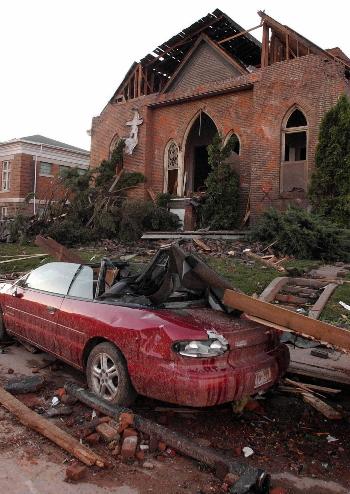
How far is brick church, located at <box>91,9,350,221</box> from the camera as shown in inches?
601

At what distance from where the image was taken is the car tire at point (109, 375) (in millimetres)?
4062

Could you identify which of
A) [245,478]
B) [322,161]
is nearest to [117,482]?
[245,478]

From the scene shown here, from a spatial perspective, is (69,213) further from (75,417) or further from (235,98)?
(75,417)

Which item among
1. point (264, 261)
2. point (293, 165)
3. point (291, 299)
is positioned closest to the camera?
point (291, 299)

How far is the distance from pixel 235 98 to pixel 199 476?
16.5 m

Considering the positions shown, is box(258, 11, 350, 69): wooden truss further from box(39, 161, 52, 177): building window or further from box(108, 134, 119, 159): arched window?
box(39, 161, 52, 177): building window

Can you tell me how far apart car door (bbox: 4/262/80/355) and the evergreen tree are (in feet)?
33.8

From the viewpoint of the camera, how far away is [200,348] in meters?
3.73

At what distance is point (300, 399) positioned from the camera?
15.5ft

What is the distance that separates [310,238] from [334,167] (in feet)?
9.62

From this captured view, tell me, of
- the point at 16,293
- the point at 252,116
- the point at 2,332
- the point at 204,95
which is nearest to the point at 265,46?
the point at 252,116

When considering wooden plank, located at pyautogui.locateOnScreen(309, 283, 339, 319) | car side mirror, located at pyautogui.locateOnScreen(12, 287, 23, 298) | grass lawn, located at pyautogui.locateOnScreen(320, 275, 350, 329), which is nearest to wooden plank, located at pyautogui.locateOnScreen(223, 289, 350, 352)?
car side mirror, located at pyautogui.locateOnScreen(12, 287, 23, 298)

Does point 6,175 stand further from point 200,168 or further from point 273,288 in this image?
point 273,288

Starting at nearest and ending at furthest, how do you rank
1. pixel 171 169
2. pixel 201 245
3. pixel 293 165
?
1. pixel 201 245
2. pixel 293 165
3. pixel 171 169
